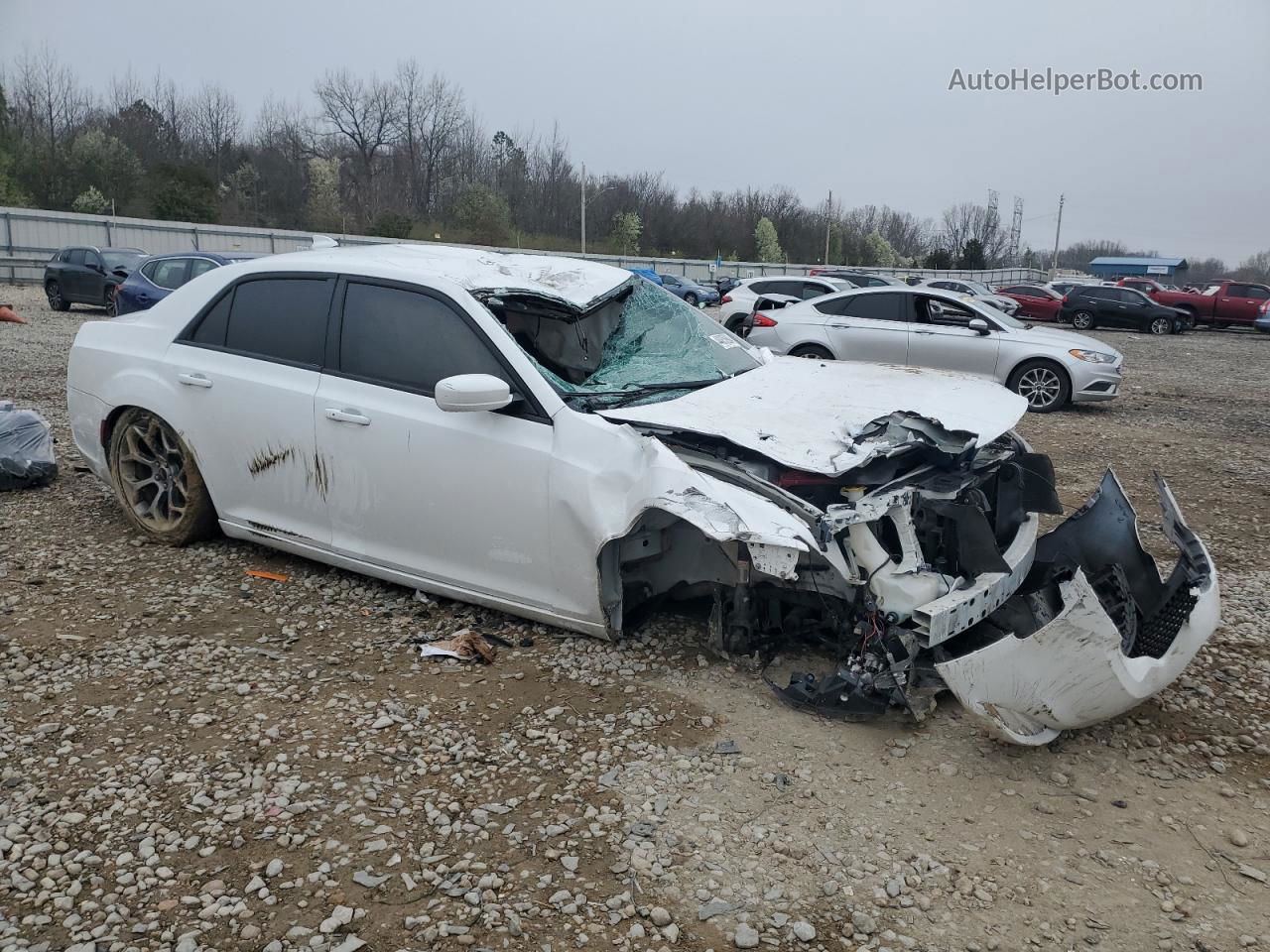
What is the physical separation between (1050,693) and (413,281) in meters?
3.08

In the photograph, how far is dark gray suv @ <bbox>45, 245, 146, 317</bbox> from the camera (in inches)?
790

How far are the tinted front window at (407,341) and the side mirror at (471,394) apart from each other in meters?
0.18

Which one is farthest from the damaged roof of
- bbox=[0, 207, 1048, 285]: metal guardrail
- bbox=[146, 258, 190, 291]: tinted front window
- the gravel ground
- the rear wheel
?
bbox=[0, 207, 1048, 285]: metal guardrail

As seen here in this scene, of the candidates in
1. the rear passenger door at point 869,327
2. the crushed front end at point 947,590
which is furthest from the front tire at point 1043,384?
the crushed front end at point 947,590

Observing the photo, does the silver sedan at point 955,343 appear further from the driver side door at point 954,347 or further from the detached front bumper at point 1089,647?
the detached front bumper at point 1089,647

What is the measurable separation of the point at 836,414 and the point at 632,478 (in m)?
1.01

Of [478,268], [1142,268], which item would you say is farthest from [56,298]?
[1142,268]

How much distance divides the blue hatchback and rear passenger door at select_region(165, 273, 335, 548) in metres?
12.9

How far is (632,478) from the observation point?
3.45m

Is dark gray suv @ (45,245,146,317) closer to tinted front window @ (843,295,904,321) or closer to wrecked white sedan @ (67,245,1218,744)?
tinted front window @ (843,295,904,321)

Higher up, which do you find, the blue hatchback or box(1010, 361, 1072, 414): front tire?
the blue hatchback

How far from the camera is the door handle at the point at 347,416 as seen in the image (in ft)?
13.4

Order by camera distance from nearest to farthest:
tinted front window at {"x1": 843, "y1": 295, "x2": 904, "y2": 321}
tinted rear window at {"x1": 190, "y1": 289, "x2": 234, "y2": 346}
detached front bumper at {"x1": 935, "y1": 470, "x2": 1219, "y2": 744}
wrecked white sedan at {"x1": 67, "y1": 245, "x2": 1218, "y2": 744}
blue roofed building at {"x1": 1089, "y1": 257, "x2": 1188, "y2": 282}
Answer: detached front bumper at {"x1": 935, "y1": 470, "x2": 1219, "y2": 744}
wrecked white sedan at {"x1": 67, "y1": 245, "x2": 1218, "y2": 744}
tinted rear window at {"x1": 190, "y1": 289, "x2": 234, "y2": 346}
tinted front window at {"x1": 843, "y1": 295, "x2": 904, "y2": 321}
blue roofed building at {"x1": 1089, "y1": 257, "x2": 1188, "y2": 282}

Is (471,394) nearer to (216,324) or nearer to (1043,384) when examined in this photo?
(216,324)
